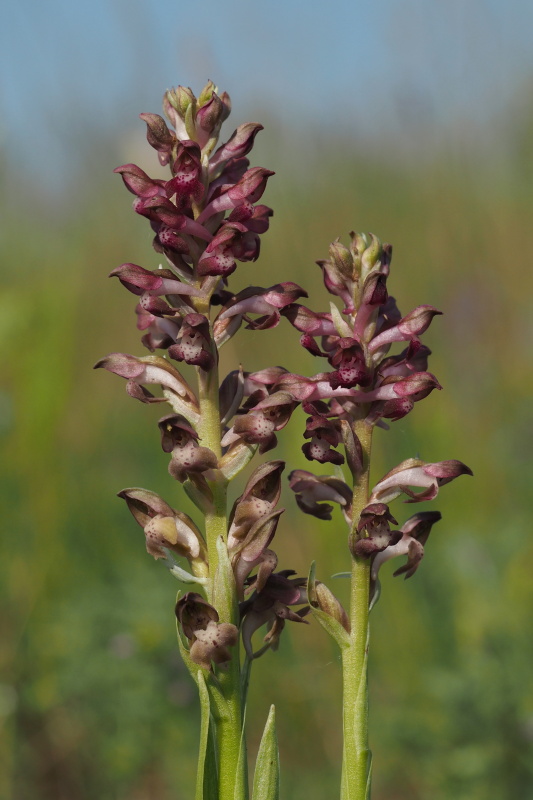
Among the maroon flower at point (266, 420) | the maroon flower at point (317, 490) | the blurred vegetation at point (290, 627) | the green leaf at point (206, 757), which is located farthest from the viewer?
the blurred vegetation at point (290, 627)

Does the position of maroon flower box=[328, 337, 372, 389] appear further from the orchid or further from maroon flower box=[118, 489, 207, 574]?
maroon flower box=[118, 489, 207, 574]

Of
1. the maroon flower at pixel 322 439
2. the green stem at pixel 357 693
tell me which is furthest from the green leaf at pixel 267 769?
the maroon flower at pixel 322 439

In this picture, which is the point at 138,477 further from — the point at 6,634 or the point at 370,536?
the point at 370,536

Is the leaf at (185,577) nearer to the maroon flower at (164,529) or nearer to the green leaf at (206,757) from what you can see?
the maroon flower at (164,529)

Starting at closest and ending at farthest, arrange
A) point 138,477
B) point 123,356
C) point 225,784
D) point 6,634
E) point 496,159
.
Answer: point 225,784 → point 123,356 → point 6,634 → point 138,477 → point 496,159

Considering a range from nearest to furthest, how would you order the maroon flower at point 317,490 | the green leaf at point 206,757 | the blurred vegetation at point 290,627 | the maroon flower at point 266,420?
the green leaf at point 206,757 → the maroon flower at point 266,420 → the maroon flower at point 317,490 → the blurred vegetation at point 290,627

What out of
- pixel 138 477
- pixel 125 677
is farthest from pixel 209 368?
pixel 138 477
